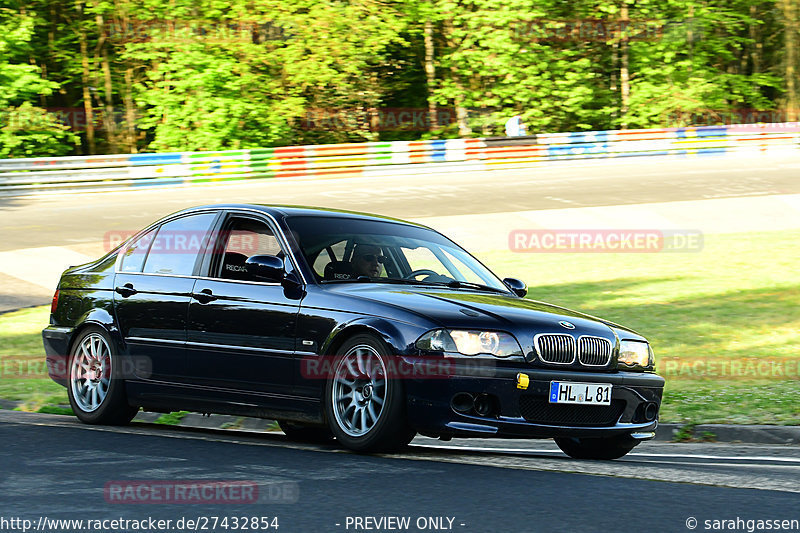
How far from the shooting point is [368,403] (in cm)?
671

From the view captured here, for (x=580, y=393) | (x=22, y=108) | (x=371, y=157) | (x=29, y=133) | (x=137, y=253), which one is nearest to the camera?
(x=580, y=393)

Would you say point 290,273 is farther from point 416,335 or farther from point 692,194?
point 692,194

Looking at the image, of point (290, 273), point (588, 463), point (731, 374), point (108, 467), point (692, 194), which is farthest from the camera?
point (692, 194)

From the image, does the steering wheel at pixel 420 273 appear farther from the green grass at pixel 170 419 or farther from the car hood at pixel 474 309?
the green grass at pixel 170 419

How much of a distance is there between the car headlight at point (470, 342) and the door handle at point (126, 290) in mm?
2881

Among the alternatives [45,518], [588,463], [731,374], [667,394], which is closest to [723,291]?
[731,374]

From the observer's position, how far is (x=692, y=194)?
2739 centimetres

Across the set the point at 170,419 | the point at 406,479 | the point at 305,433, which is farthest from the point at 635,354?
the point at 170,419

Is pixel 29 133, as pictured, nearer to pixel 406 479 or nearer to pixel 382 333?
pixel 382 333

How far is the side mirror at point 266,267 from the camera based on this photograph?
727cm

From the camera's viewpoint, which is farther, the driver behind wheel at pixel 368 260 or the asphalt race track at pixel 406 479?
the driver behind wheel at pixel 368 260

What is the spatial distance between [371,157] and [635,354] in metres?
27.4

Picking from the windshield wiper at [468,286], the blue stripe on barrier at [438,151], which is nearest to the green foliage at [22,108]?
the blue stripe on barrier at [438,151]

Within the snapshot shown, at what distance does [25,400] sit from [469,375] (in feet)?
17.3
